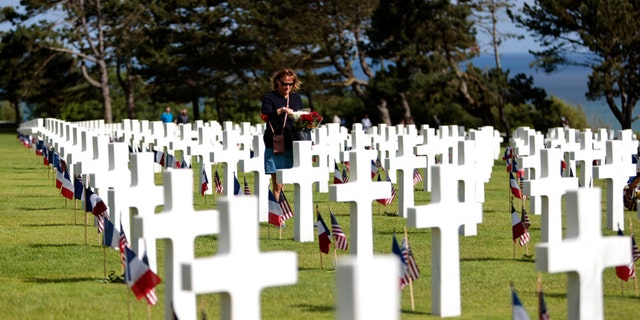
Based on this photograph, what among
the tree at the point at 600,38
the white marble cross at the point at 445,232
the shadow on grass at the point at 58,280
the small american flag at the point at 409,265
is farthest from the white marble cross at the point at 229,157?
the tree at the point at 600,38

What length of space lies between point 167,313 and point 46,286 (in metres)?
2.96

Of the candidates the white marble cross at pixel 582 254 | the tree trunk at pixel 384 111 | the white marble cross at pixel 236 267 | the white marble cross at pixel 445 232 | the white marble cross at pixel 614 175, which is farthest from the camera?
the tree trunk at pixel 384 111

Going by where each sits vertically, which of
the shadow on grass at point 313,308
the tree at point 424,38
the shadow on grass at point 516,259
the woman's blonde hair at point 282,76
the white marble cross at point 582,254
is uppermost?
the tree at point 424,38

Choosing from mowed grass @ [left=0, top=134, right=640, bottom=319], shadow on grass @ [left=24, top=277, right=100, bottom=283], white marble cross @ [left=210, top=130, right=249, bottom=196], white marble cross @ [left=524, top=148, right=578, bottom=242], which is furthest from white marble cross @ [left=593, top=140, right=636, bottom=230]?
shadow on grass @ [left=24, top=277, right=100, bottom=283]

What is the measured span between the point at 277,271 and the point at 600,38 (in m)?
43.0

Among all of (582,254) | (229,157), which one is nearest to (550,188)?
(582,254)

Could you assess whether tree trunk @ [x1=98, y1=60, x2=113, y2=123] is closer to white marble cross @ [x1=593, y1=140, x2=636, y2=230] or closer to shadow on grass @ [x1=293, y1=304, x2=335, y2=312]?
white marble cross @ [x1=593, y1=140, x2=636, y2=230]

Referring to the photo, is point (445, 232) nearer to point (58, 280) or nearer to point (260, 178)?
point (58, 280)

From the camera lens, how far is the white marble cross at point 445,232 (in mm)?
9062

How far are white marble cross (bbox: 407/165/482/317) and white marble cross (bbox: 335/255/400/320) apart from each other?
3.74 meters

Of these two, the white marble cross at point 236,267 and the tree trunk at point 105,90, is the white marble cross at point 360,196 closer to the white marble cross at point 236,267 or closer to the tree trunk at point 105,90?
the white marble cross at point 236,267

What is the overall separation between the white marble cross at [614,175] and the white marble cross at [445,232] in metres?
5.25

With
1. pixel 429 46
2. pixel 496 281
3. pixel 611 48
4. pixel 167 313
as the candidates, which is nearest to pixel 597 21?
pixel 611 48

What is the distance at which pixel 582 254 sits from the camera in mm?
7410
